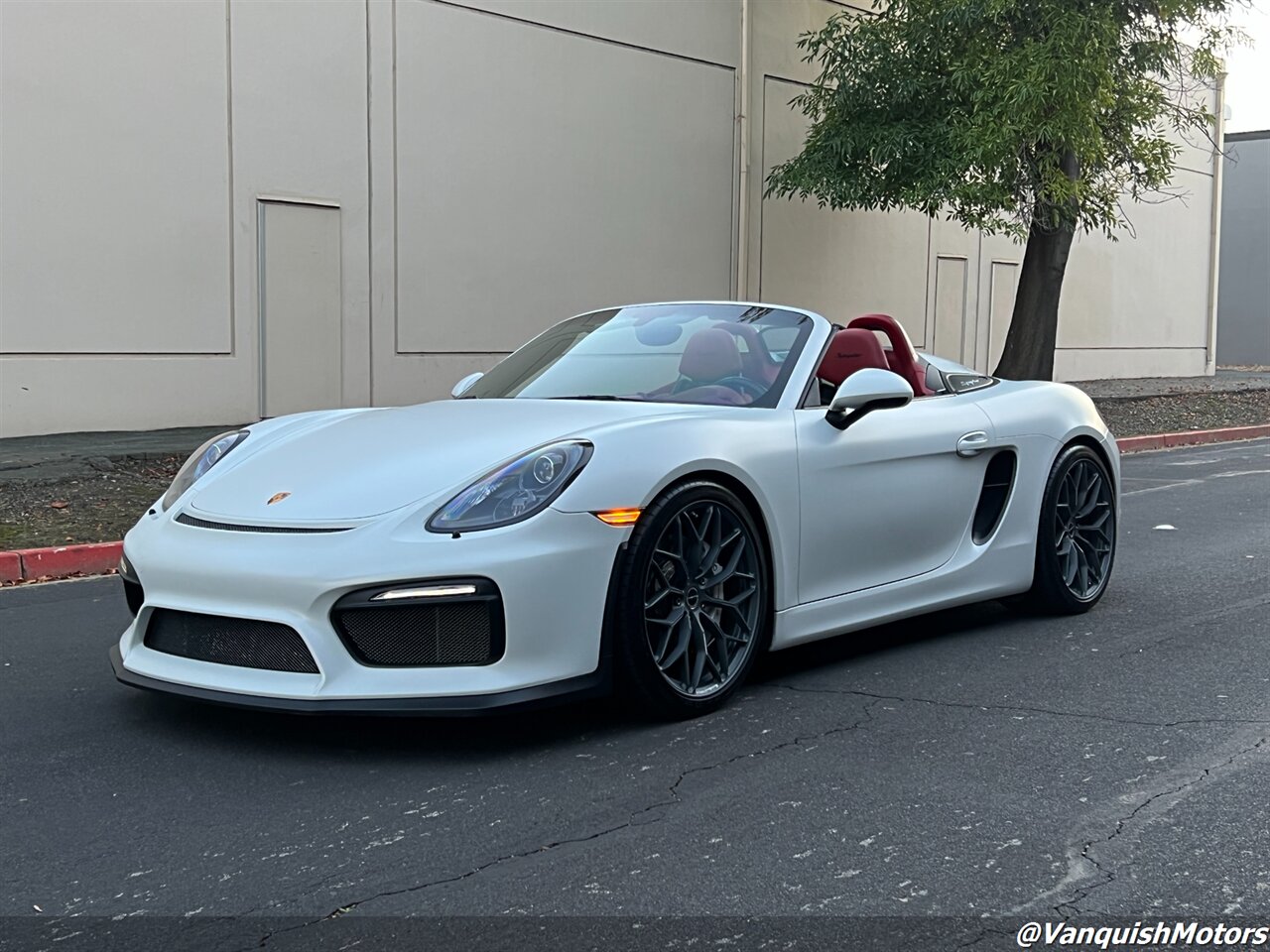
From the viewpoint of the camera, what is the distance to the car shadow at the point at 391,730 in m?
4.14

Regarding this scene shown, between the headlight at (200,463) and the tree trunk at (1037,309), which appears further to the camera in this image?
the tree trunk at (1037,309)

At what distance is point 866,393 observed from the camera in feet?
15.9

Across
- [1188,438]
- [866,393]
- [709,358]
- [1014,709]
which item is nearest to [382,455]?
[709,358]

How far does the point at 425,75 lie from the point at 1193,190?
63.6 ft

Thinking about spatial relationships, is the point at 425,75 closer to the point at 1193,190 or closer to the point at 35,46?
the point at 35,46

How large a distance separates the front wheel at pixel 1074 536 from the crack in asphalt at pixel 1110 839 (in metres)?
1.69

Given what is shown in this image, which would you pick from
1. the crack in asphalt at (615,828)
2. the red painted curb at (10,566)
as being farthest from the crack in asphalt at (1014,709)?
the red painted curb at (10,566)

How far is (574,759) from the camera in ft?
13.3

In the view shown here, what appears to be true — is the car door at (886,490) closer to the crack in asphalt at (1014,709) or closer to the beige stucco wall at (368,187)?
the crack in asphalt at (1014,709)

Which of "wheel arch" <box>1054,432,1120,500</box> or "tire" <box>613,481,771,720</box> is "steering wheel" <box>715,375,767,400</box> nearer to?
"tire" <box>613,481,771,720</box>

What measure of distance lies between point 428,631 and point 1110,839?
5.91 ft

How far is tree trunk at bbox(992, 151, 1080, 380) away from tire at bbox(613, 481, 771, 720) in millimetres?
14719

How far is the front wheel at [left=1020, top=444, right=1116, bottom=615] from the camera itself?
594cm

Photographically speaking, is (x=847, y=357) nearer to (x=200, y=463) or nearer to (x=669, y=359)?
(x=669, y=359)
